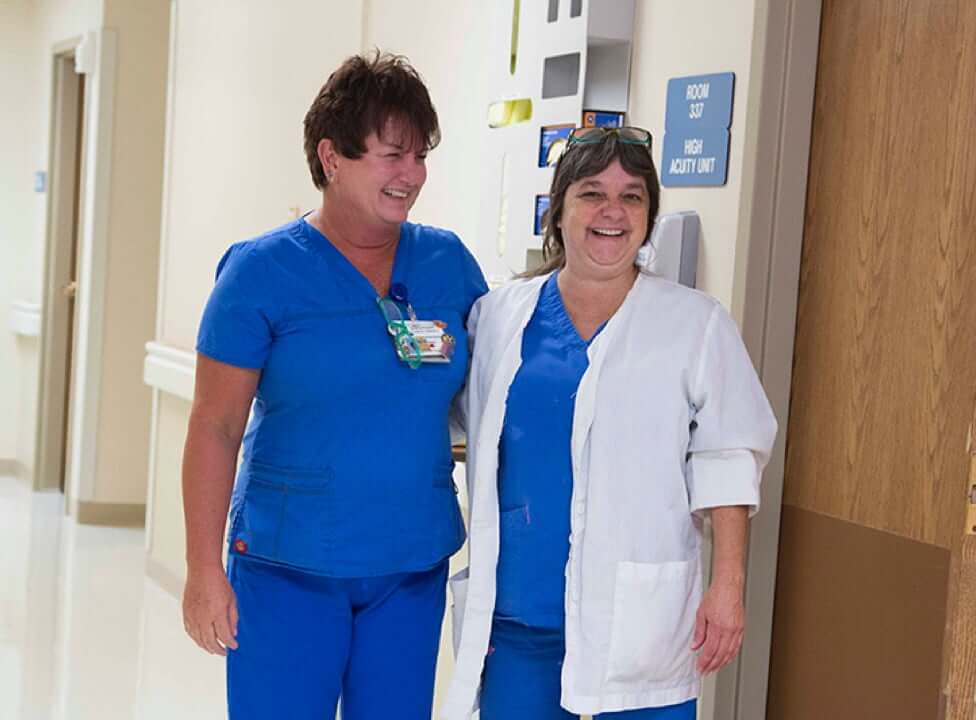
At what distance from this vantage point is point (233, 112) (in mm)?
5293

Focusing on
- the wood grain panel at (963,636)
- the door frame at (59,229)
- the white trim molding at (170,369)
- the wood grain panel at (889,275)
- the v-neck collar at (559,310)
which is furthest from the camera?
the door frame at (59,229)

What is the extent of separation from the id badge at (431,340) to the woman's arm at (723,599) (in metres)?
0.48

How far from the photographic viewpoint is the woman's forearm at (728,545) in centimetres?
204

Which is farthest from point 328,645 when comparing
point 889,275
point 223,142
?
point 223,142

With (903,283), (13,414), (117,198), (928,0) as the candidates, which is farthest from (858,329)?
(13,414)

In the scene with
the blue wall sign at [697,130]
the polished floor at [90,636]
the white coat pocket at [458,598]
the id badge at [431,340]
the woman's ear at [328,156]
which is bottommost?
the polished floor at [90,636]

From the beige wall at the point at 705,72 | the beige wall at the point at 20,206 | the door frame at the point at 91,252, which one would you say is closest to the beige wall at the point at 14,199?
the beige wall at the point at 20,206

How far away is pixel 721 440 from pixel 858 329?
0.64 metres

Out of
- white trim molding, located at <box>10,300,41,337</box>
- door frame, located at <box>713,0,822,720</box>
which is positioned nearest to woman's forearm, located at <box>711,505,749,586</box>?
door frame, located at <box>713,0,822,720</box>

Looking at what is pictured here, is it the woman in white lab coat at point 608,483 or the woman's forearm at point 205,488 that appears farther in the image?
the woman's forearm at point 205,488

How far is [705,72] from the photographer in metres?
2.79

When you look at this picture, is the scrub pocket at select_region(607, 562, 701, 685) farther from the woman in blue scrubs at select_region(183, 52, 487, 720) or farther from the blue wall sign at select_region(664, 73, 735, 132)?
the blue wall sign at select_region(664, 73, 735, 132)

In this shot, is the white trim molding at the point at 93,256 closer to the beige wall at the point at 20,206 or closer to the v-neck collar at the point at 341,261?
the beige wall at the point at 20,206

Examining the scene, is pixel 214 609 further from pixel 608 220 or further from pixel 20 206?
pixel 20 206
